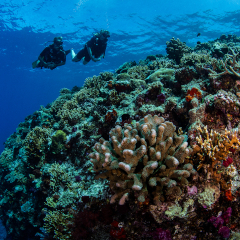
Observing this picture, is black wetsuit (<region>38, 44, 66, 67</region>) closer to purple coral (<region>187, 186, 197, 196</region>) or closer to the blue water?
purple coral (<region>187, 186, 197, 196</region>)

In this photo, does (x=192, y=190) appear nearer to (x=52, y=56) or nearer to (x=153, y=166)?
(x=153, y=166)

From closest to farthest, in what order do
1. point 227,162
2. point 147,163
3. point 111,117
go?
point 147,163, point 227,162, point 111,117

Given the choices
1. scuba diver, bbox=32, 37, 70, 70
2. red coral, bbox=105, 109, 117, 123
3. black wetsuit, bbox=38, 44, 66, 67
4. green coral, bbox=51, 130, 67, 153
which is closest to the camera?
red coral, bbox=105, 109, 117, 123

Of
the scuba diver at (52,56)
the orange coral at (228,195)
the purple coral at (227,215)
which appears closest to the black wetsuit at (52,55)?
the scuba diver at (52,56)

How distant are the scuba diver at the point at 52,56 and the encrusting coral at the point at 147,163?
9509 mm

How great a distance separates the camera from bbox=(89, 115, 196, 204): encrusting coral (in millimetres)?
2219

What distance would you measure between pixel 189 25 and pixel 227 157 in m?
37.2

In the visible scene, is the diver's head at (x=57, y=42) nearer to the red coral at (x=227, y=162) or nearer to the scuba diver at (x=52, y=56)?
the scuba diver at (x=52, y=56)

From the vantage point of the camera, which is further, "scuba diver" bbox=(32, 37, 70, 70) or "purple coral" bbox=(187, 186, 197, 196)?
"scuba diver" bbox=(32, 37, 70, 70)

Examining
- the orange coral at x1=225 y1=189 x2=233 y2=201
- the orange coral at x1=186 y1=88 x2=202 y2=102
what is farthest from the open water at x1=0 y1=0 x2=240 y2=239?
the orange coral at x1=225 y1=189 x2=233 y2=201

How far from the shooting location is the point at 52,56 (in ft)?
33.8

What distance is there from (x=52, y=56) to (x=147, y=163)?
10829 mm

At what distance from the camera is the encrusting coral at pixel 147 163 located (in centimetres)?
222

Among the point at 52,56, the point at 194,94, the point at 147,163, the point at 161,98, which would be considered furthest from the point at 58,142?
the point at 52,56
